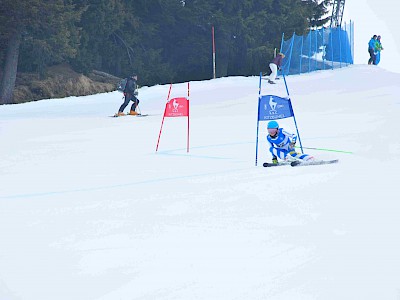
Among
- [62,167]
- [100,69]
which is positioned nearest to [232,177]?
[62,167]

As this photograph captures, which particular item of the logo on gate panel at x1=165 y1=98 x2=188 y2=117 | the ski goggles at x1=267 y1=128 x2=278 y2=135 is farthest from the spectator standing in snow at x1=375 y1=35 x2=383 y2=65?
the ski goggles at x1=267 y1=128 x2=278 y2=135

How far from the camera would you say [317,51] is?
137 feet

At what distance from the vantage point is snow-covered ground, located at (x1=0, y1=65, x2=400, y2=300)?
261 inches

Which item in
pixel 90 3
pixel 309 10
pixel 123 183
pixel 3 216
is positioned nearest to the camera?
pixel 3 216

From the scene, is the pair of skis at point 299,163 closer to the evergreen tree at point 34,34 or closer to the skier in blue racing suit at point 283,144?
the skier in blue racing suit at point 283,144

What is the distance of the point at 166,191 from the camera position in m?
11.1

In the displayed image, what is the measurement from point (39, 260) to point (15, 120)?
17459 millimetres

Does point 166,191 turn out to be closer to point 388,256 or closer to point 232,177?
point 232,177

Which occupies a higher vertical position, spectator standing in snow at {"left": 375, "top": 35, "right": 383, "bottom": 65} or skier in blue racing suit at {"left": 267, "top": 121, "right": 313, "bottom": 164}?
spectator standing in snow at {"left": 375, "top": 35, "right": 383, "bottom": 65}

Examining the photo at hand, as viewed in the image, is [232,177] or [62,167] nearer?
[232,177]

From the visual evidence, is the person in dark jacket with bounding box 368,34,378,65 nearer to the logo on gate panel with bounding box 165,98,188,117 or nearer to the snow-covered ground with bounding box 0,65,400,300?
the snow-covered ground with bounding box 0,65,400,300

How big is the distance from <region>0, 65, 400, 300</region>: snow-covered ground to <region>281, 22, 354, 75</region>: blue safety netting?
2061cm

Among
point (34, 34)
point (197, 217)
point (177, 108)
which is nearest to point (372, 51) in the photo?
point (34, 34)

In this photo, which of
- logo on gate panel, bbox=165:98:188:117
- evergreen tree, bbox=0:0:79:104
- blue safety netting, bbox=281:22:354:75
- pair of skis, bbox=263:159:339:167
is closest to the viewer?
pair of skis, bbox=263:159:339:167
